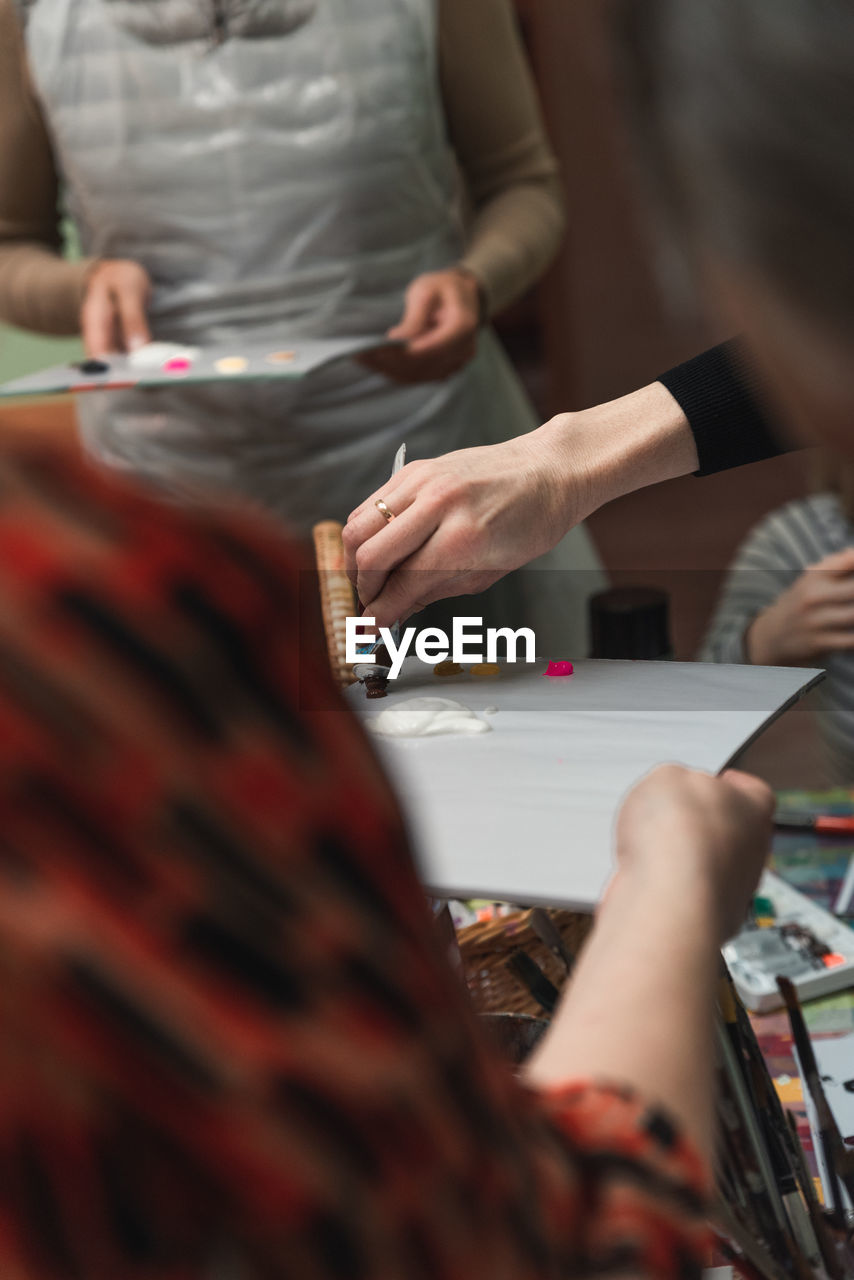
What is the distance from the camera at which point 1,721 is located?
168 mm

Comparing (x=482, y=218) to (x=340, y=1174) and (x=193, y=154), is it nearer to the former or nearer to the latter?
(x=193, y=154)

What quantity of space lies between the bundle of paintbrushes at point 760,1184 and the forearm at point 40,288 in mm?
985

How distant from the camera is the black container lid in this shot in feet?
2.42

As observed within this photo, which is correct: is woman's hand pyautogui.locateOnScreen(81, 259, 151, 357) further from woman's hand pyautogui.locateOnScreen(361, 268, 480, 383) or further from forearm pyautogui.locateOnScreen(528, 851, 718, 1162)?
forearm pyautogui.locateOnScreen(528, 851, 718, 1162)

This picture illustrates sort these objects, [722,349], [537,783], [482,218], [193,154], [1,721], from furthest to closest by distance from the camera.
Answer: [482,218], [193,154], [722,349], [537,783], [1,721]

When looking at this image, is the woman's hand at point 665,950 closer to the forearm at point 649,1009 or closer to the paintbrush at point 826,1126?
the forearm at point 649,1009

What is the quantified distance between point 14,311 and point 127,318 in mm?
182

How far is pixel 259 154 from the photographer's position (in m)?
1.10

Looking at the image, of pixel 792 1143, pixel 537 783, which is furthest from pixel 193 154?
pixel 792 1143

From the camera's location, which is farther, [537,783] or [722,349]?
[722,349]

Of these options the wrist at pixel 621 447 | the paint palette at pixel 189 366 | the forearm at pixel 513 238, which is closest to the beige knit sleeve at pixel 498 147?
the forearm at pixel 513 238

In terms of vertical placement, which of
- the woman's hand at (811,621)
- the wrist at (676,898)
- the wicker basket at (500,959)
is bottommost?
the wicker basket at (500,959)

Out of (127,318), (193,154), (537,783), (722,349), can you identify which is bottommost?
(537,783)

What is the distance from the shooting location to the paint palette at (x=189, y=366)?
101cm
